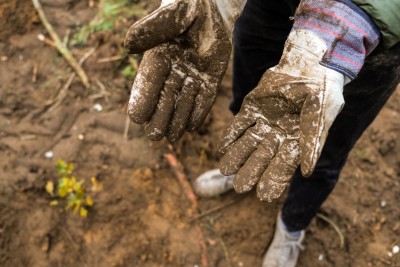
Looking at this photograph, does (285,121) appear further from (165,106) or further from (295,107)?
(165,106)

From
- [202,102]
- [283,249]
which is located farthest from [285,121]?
[283,249]

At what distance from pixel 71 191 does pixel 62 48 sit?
44.2 inches

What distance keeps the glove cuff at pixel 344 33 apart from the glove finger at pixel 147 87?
21.6 inches

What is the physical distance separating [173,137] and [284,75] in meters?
0.48

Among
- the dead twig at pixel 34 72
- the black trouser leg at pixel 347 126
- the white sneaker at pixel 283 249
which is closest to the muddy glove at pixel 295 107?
the black trouser leg at pixel 347 126

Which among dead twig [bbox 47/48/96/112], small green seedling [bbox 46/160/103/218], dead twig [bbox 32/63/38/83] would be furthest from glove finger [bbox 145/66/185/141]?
dead twig [bbox 32/63/38/83]

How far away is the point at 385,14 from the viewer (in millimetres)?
1156

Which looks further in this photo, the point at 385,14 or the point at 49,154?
the point at 49,154

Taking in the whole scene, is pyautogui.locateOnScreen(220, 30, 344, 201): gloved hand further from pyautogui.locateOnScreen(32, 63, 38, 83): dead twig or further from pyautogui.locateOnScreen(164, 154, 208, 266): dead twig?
pyautogui.locateOnScreen(32, 63, 38, 83): dead twig

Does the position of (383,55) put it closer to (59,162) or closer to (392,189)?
(392,189)

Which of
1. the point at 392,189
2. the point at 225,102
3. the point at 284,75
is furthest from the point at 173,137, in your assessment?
the point at 392,189

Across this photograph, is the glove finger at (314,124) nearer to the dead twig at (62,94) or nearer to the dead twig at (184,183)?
the dead twig at (184,183)

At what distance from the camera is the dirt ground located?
209cm

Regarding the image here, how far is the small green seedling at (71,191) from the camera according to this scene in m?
2.11
